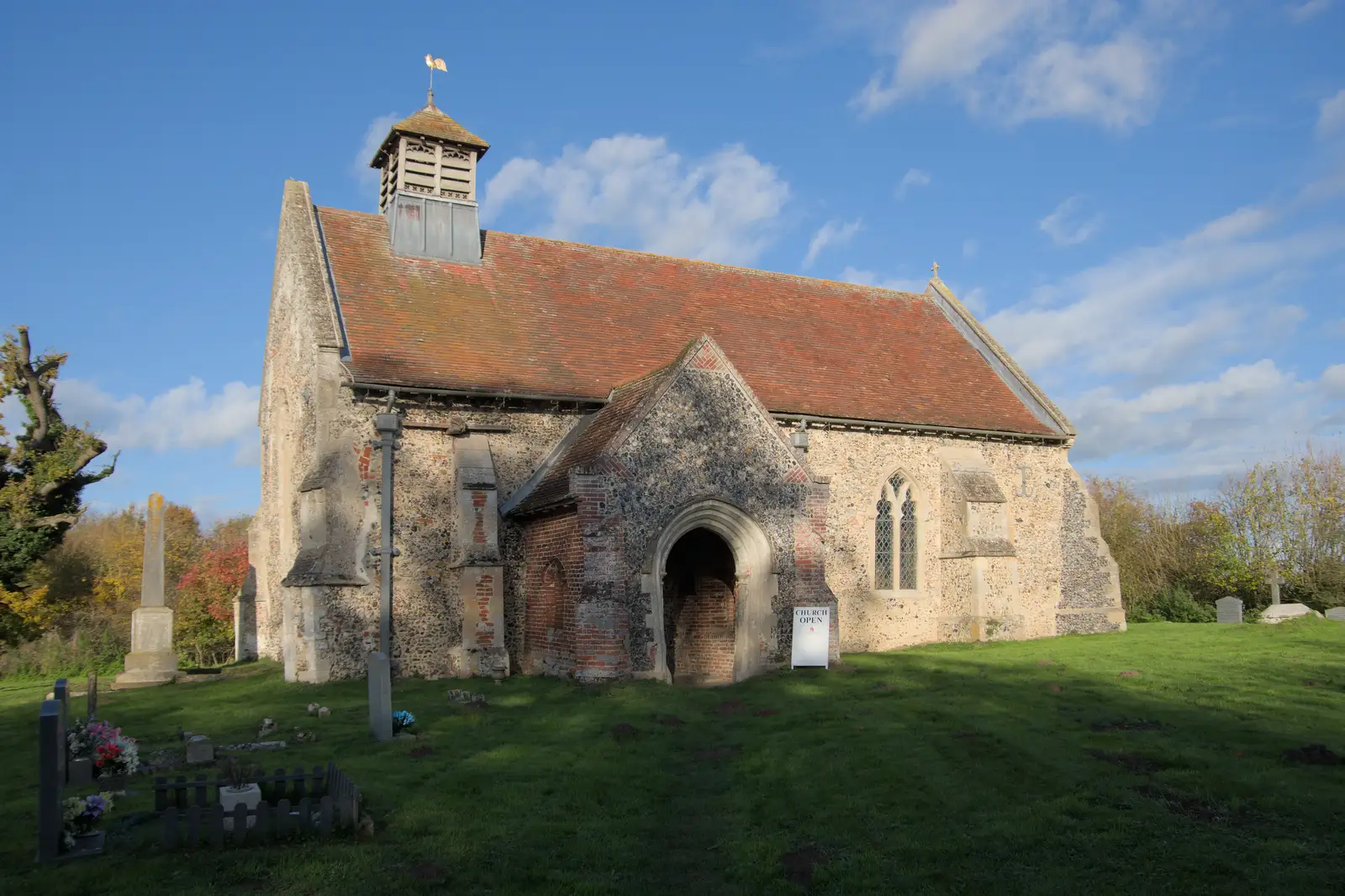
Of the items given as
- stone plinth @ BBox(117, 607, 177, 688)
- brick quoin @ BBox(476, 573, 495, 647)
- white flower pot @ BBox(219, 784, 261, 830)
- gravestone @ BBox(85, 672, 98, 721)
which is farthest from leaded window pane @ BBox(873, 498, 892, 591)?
white flower pot @ BBox(219, 784, 261, 830)

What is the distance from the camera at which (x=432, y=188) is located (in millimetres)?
23719

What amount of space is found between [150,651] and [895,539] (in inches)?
648

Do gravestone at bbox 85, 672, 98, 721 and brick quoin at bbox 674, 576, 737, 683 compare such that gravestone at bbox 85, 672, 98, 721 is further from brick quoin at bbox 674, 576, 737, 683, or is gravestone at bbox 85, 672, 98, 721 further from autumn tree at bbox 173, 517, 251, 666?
autumn tree at bbox 173, 517, 251, 666

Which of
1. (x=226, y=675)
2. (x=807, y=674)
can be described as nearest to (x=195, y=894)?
(x=807, y=674)

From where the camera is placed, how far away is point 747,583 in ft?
60.2

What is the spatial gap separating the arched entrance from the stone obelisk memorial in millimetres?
10309

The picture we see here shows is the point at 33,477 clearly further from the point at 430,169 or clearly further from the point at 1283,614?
the point at 1283,614

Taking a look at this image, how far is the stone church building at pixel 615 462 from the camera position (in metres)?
17.7

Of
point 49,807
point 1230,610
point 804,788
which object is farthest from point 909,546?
point 49,807

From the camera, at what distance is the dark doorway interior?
20406 mm

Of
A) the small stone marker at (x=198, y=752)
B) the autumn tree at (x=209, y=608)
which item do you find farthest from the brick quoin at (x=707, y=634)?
the autumn tree at (x=209, y=608)

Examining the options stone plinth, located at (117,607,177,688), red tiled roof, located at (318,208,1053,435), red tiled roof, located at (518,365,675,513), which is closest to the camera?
red tiled roof, located at (518,365,675,513)

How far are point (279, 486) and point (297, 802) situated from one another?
14926mm

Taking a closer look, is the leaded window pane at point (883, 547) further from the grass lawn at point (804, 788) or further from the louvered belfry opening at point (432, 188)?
the louvered belfry opening at point (432, 188)
